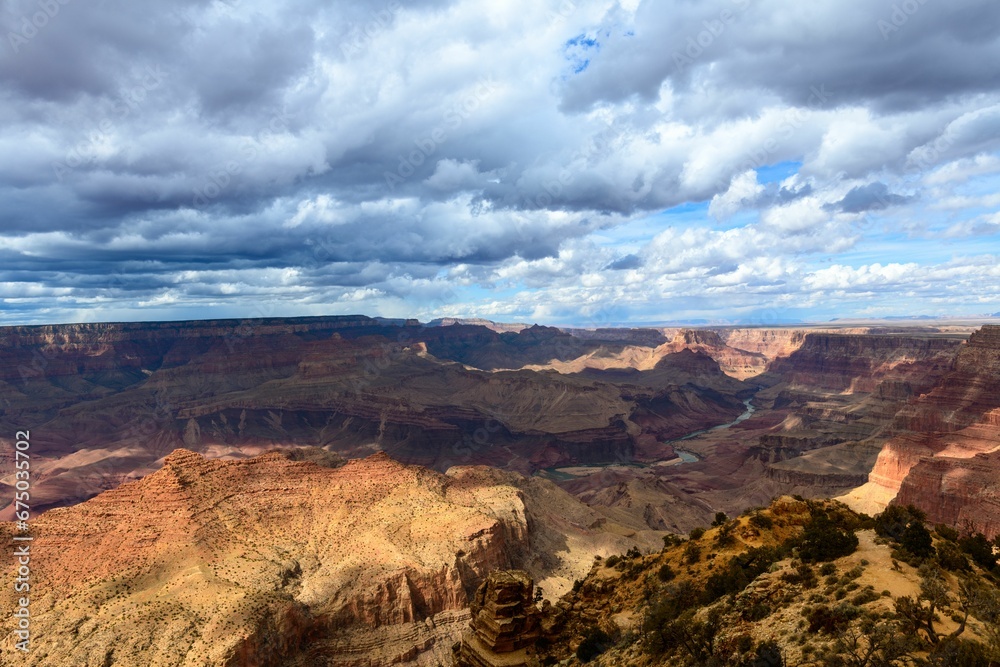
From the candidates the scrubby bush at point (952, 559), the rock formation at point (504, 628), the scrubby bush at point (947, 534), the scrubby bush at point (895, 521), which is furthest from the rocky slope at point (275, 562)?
the scrubby bush at point (952, 559)

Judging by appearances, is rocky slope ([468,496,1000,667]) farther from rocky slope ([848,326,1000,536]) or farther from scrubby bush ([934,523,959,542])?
rocky slope ([848,326,1000,536])

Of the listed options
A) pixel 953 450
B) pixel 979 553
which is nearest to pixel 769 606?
pixel 979 553

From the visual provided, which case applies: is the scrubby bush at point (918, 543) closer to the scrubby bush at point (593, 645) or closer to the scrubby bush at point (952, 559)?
the scrubby bush at point (952, 559)

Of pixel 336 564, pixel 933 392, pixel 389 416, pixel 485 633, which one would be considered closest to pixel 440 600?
pixel 336 564

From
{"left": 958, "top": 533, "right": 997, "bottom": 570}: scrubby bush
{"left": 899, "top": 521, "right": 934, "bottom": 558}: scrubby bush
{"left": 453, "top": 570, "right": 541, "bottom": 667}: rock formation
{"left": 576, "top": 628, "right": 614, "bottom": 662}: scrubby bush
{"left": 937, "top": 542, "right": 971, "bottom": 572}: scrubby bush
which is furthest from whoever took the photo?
{"left": 453, "top": 570, "right": 541, "bottom": 667}: rock formation

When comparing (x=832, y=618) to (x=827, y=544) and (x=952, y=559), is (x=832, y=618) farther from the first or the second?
(x=952, y=559)

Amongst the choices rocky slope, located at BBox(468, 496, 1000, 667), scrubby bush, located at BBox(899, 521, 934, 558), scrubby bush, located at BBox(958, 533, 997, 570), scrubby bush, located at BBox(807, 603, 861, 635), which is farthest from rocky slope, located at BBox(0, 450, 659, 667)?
scrubby bush, located at BBox(899, 521, 934, 558)
